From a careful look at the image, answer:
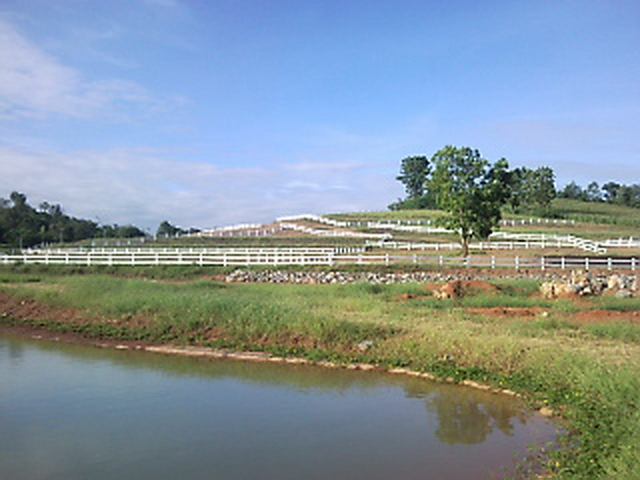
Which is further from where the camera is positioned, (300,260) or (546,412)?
(300,260)

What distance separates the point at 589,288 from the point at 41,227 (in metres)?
87.3

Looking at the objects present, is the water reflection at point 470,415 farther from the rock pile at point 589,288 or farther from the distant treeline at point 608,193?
the distant treeline at point 608,193

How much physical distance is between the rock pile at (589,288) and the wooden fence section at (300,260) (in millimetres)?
9582

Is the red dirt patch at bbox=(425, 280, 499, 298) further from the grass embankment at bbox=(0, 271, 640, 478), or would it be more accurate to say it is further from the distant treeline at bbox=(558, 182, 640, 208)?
the distant treeline at bbox=(558, 182, 640, 208)

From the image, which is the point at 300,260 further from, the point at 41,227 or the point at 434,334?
the point at 41,227

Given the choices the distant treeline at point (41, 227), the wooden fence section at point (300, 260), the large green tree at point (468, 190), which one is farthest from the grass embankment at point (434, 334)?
the distant treeline at point (41, 227)

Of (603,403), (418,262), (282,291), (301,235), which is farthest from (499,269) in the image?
(301,235)

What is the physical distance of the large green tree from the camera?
47.0 metres

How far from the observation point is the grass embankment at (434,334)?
35.0 feet

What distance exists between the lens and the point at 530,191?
346 ft

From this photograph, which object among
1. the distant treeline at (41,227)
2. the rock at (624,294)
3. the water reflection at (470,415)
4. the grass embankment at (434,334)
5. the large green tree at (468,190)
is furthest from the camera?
the distant treeline at (41,227)

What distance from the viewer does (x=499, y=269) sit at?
37844 millimetres

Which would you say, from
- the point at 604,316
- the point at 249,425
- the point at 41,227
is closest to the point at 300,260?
the point at 604,316

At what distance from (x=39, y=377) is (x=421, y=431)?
9908 mm
